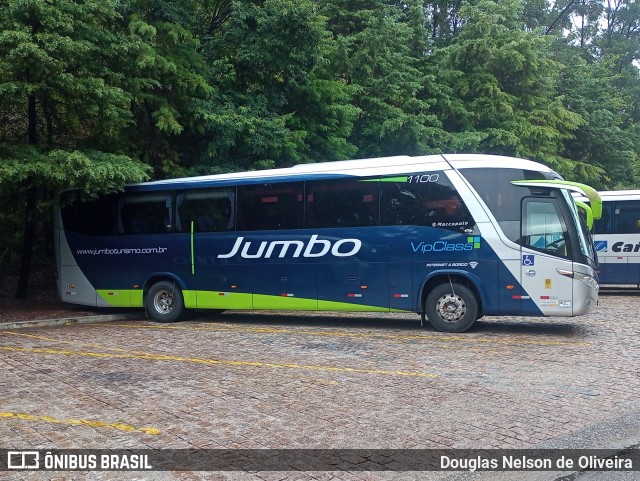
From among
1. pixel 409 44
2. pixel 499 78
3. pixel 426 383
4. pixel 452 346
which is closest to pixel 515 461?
pixel 426 383

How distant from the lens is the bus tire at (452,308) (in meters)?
13.3

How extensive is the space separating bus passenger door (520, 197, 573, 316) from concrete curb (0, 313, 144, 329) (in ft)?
32.4

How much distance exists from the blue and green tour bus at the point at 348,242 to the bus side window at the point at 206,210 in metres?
0.03

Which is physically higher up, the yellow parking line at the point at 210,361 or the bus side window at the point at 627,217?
the bus side window at the point at 627,217

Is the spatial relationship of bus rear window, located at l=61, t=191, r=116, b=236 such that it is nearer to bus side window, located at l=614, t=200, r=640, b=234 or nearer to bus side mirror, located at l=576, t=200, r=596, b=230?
bus side mirror, located at l=576, t=200, r=596, b=230

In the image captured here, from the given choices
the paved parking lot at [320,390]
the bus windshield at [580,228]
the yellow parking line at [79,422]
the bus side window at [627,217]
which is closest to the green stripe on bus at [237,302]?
the paved parking lot at [320,390]

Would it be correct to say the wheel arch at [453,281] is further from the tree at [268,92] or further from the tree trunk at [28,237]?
the tree trunk at [28,237]

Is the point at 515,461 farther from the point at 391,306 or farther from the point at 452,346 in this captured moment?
the point at 391,306

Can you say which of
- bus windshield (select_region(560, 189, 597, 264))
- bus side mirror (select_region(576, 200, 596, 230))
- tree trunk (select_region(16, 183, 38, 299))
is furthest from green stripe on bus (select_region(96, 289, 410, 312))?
bus side mirror (select_region(576, 200, 596, 230))

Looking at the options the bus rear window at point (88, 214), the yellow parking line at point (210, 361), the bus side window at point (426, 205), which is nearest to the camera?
the yellow parking line at point (210, 361)

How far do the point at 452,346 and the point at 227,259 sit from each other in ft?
19.9

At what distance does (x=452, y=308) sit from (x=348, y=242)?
2591mm

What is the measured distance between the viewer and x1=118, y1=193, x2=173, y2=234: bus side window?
53.6 ft

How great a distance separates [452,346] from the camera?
1170 centimetres
